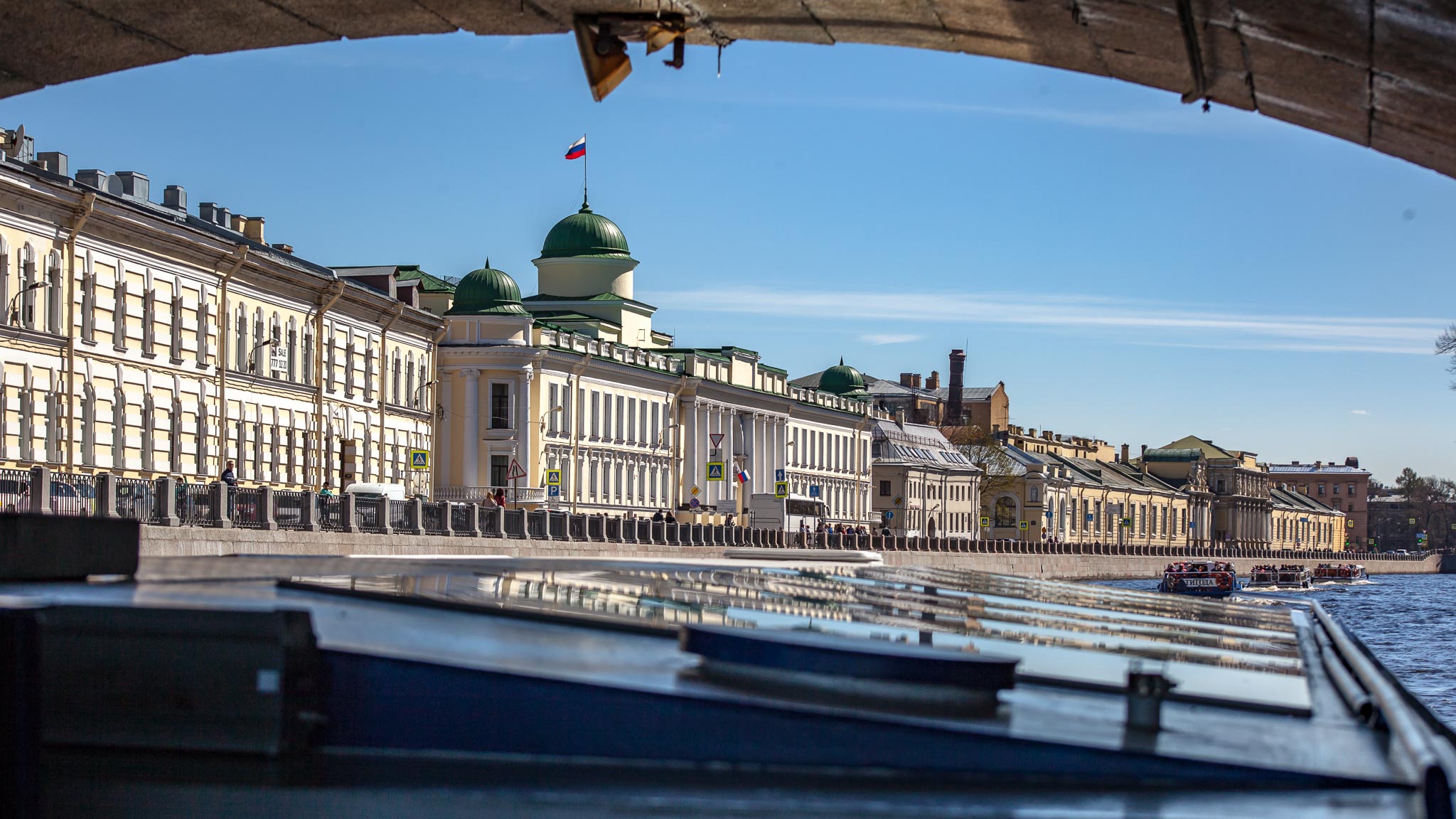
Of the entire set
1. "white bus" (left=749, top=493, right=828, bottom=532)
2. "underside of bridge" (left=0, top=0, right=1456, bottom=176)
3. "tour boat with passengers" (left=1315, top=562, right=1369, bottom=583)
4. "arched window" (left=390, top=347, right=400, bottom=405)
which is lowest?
"tour boat with passengers" (left=1315, top=562, right=1369, bottom=583)

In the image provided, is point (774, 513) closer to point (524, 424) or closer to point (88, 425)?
point (524, 424)

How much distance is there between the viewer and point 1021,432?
169m

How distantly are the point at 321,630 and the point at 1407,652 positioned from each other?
42.4 meters

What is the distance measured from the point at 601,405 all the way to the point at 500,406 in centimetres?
743

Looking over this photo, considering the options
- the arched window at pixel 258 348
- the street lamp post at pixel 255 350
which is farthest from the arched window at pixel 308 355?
the arched window at pixel 258 348

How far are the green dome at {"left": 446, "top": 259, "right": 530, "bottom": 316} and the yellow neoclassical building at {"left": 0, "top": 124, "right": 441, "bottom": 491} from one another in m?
10.0

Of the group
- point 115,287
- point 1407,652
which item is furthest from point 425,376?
point 1407,652

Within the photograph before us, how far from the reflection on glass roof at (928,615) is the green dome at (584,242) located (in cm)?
8038

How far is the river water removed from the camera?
33.4 m

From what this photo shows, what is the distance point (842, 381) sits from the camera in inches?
4985

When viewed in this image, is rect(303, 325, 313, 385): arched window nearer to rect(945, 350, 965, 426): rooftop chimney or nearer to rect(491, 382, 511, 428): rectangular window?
rect(491, 382, 511, 428): rectangular window

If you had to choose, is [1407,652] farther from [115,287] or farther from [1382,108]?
[1382,108]

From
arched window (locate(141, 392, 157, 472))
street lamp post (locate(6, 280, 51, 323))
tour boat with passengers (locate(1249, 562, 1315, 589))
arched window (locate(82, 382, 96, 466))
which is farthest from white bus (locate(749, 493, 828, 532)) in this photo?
street lamp post (locate(6, 280, 51, 323))

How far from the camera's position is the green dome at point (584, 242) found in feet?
303
